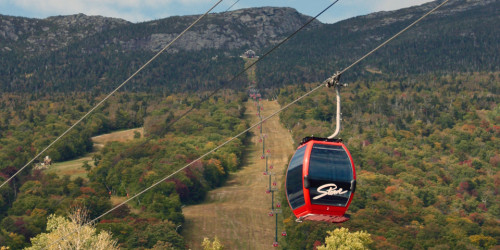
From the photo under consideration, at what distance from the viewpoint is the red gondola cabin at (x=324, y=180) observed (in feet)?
113

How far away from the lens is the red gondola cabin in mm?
34406

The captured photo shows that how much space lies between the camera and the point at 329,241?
97.2m

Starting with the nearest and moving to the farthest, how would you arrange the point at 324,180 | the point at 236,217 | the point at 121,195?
the point at 324,180 < the point at 236,217 < the point at 121,195

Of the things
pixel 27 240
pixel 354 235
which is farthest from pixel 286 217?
pixel 27 240

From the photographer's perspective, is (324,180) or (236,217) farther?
(236,217)

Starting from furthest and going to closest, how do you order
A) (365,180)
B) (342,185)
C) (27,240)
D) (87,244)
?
(365,180), (27,240), (87,244), (342,185)

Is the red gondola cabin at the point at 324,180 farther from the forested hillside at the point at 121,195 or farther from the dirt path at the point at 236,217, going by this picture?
the dirt path at the point at 236,217

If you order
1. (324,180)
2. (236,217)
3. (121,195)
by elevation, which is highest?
(324,180)

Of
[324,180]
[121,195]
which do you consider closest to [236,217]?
[121,195]

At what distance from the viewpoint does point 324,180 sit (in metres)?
34.5

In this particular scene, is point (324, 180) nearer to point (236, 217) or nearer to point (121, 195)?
point (236, 217)

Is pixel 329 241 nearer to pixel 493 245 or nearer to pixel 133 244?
pixel 133 244

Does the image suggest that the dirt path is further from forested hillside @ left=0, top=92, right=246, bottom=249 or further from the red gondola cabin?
the red gondola cabin

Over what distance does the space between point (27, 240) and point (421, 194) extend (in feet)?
370
